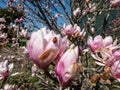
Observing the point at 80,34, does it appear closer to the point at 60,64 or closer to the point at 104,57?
the point at 104,57

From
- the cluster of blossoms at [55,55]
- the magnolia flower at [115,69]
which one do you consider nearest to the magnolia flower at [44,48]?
the cluster of blossoms at [55,55]

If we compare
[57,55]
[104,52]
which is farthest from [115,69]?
[57,55]

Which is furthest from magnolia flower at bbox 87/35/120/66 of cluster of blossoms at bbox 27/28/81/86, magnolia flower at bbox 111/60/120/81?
cluster of blossoms at bbox 27/28/81/86

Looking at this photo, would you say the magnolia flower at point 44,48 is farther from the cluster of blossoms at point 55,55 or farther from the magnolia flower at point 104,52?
the magnolia flower at point 104,52

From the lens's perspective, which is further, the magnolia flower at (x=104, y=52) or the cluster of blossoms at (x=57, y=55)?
the magnolia flower at (x=104, y=52)

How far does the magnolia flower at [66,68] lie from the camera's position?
942 millimetres

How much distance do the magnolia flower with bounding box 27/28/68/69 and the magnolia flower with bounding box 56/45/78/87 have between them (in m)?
0.04

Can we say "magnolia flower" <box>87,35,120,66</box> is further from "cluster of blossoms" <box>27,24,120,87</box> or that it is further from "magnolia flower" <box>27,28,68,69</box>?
"magnolia flower" <box>27,28,68,69</box>

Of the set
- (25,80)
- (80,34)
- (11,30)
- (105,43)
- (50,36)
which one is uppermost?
(11,30)

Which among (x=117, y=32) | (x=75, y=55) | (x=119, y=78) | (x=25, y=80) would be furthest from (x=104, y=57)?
(x=25, y=80)

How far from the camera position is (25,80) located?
4.86 meters

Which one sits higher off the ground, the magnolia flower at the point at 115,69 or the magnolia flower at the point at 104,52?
the magnolia flower at the point at 104,52

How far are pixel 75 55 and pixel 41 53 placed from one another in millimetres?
111

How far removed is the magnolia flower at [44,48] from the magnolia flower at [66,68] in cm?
4
